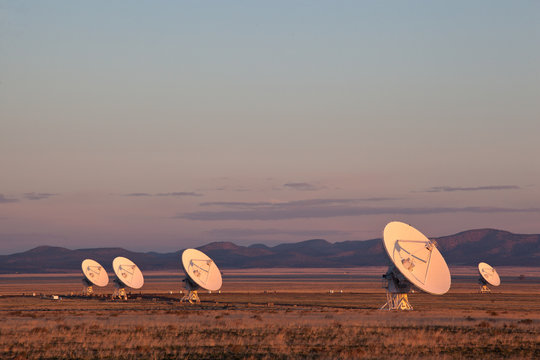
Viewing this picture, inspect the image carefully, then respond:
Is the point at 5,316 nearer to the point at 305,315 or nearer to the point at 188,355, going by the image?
the point at 305,315

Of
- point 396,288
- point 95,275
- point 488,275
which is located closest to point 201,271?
point 396,288

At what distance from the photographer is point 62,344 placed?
40.0m

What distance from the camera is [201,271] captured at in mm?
100188

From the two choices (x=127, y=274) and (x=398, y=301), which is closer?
(x=398, y=301)

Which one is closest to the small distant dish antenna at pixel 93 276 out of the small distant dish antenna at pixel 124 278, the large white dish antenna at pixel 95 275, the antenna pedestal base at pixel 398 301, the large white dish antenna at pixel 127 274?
the large white dish antenna at pixel 95 275

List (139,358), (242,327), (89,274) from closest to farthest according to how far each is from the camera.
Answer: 1. (139,358)
2. (242,327)
3. (89,274)

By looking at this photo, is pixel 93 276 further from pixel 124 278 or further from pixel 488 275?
pixel 488 275

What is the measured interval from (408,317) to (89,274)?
79.5 m

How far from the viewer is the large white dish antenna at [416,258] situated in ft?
222

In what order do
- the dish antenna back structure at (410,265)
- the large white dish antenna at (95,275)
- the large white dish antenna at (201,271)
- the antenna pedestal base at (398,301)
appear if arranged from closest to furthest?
the dish antenna back structure at (410,265), the antenna pedestal base at (398,301), the large white dish antenna at (201,271), the large white dish antenna at (95,275)

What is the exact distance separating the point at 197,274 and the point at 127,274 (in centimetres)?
2023

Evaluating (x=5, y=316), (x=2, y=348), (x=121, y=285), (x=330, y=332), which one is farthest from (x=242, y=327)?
(x=121, y=285)

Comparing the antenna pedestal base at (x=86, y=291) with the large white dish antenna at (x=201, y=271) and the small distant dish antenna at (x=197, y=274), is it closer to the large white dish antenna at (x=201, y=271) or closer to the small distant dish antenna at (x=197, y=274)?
the small distant dish antenna at (x=197, y=274)

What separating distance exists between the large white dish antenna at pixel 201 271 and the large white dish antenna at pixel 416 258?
104ft
